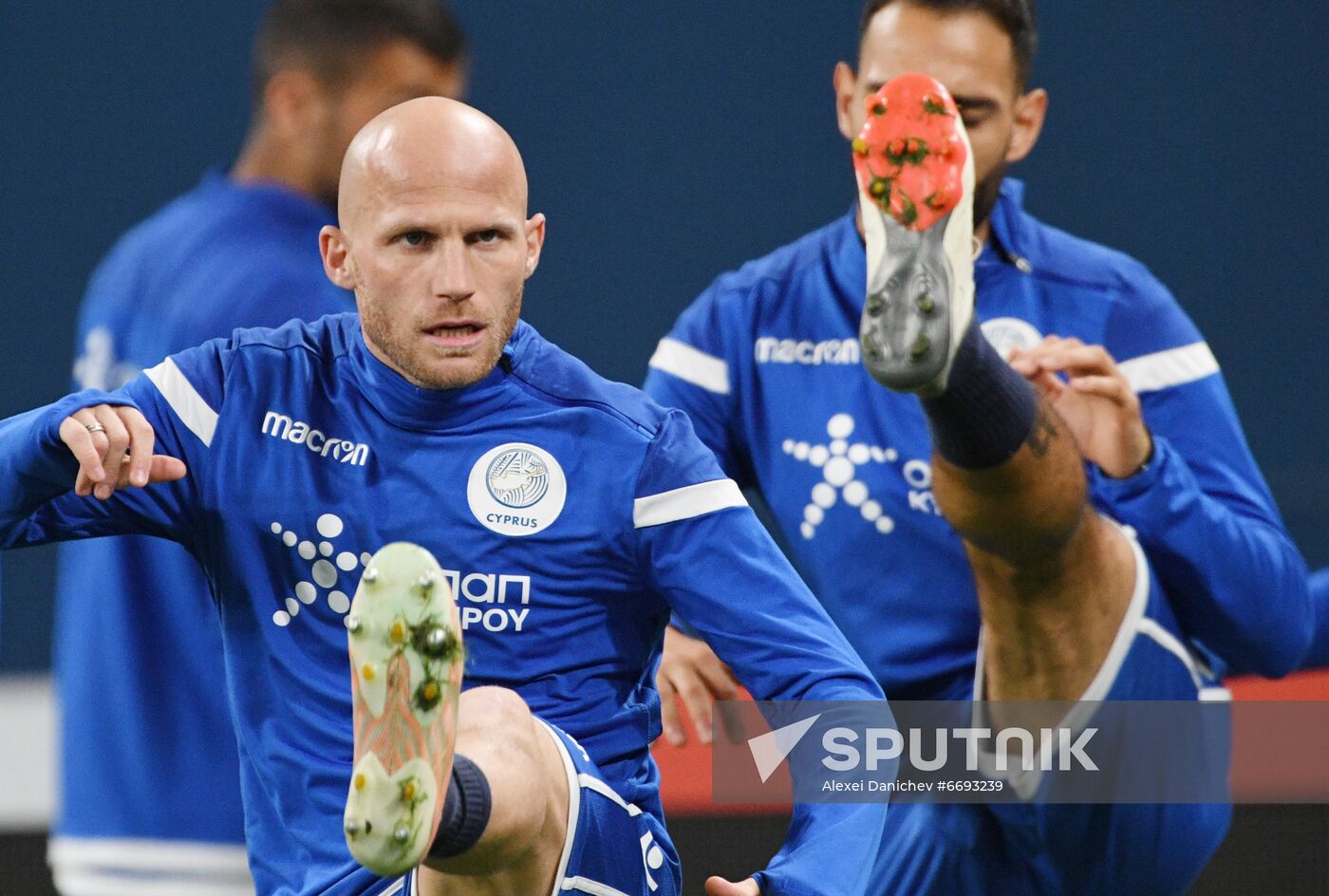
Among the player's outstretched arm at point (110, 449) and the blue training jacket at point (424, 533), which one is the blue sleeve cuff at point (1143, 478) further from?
the player's outstretched arm at point (110, 449)

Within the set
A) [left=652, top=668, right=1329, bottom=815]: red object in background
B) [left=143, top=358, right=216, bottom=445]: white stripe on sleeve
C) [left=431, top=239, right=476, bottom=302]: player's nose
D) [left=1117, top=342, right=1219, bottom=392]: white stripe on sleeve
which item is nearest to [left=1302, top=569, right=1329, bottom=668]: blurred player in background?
[left=652, top=668, right=1329, bottom=815]: red object in background

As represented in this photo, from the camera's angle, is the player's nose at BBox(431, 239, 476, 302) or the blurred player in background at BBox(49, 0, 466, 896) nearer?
the player's nose at BBox(431, 239, 476, 302)

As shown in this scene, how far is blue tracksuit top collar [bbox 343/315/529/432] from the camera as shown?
1.56m

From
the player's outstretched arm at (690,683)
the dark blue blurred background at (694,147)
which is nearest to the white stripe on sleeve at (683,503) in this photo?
the player's outstretched arm at (690,683)

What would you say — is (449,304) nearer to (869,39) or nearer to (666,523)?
(666,523)

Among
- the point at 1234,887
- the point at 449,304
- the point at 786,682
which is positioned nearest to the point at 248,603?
the point at 449,304

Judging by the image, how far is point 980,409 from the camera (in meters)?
1.67

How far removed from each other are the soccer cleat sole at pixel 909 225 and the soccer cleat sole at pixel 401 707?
0.48 metres

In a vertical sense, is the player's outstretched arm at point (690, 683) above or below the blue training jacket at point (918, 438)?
below

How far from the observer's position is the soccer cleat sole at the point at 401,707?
1179mm

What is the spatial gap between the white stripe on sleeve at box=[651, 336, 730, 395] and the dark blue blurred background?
1014 mm

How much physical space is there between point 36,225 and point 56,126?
0.18 meters

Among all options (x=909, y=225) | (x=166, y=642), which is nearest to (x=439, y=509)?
(x=909, y=225)

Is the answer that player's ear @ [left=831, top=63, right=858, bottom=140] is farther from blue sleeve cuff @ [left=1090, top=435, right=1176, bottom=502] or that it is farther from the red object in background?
the red object in background
